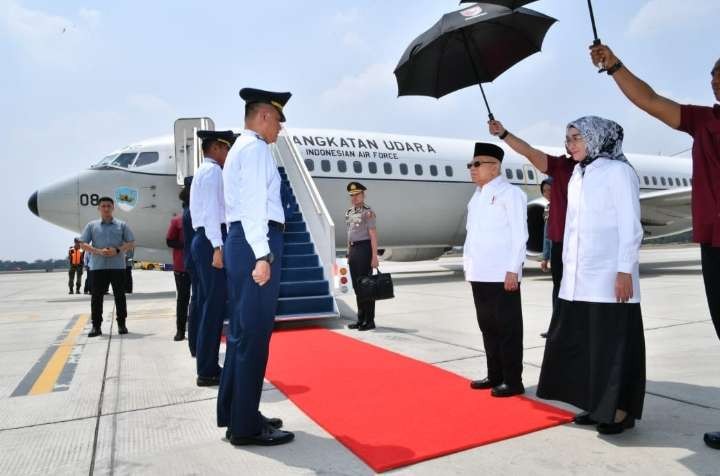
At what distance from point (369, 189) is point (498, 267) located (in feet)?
26.7

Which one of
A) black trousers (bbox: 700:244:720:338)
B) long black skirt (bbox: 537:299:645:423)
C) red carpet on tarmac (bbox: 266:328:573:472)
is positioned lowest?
red carpet on tarmac (bbox: 266:328:573:472)

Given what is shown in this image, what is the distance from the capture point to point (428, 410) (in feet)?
10.3

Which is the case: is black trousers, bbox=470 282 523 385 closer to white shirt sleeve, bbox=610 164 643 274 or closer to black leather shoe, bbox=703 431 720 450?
white shirt sleeve, bbox=610 164 643 274

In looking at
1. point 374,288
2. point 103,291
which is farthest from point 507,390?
point 103,291

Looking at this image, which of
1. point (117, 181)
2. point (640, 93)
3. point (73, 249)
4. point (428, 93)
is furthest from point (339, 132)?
point (640, 93)

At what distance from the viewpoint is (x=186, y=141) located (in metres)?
9.91

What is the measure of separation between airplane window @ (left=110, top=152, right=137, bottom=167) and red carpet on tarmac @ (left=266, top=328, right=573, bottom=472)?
6997 millimetres

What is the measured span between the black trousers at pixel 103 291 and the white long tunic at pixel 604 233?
5.29 m

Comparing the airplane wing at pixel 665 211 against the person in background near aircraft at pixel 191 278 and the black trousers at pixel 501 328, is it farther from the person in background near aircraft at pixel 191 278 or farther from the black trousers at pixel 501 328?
the person in background near aircraft at pixel 191 278

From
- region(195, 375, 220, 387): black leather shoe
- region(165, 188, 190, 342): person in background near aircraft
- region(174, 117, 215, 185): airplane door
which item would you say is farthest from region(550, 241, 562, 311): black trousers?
region(174, 117, 215, 185): airplane door

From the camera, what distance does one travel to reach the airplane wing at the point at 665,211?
11.9 metres

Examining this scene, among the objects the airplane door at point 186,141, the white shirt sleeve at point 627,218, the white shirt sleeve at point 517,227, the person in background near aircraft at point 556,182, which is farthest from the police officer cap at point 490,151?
the airplane door at point 186,141

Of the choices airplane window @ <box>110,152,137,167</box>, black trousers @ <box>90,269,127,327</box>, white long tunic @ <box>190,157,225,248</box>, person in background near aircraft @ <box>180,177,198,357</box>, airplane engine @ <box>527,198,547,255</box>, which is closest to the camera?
white long tunic @ <box>190,157,225,248</box>

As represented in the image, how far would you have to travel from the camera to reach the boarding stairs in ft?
21.4
